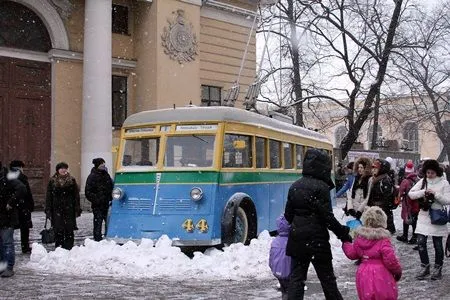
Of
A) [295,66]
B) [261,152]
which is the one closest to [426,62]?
[295,66]

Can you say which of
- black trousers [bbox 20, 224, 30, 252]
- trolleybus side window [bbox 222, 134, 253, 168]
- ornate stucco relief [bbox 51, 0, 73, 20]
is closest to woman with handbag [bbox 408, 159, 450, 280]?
trolleybus side window [bbox 222, 134, 253, 168]

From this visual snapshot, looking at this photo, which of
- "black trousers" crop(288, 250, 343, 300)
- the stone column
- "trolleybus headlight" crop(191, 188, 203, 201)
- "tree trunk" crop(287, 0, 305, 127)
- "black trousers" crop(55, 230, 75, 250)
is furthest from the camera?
"tree trunk" crop(287, 0, 305, 127)

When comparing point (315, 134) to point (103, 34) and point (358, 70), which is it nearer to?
point (103, 34)

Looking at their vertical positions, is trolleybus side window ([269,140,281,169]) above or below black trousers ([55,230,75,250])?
above

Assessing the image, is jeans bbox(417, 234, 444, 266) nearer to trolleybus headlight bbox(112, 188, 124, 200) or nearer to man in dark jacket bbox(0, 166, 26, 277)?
trolleybus headlight bbox(112, 188, 124, 200)

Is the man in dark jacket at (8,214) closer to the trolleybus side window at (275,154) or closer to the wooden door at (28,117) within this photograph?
the trolleybus side window at (275,154)

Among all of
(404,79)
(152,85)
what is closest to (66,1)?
(152,85)

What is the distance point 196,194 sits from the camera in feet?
37.6

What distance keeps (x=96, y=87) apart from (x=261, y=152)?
385 inches

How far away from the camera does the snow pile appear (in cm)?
1002

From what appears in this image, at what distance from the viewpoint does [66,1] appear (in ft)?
75.4

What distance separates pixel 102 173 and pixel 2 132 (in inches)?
344

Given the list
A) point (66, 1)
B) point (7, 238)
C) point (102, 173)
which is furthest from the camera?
point (66, 1)

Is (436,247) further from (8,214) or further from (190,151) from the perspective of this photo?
(8,214)
